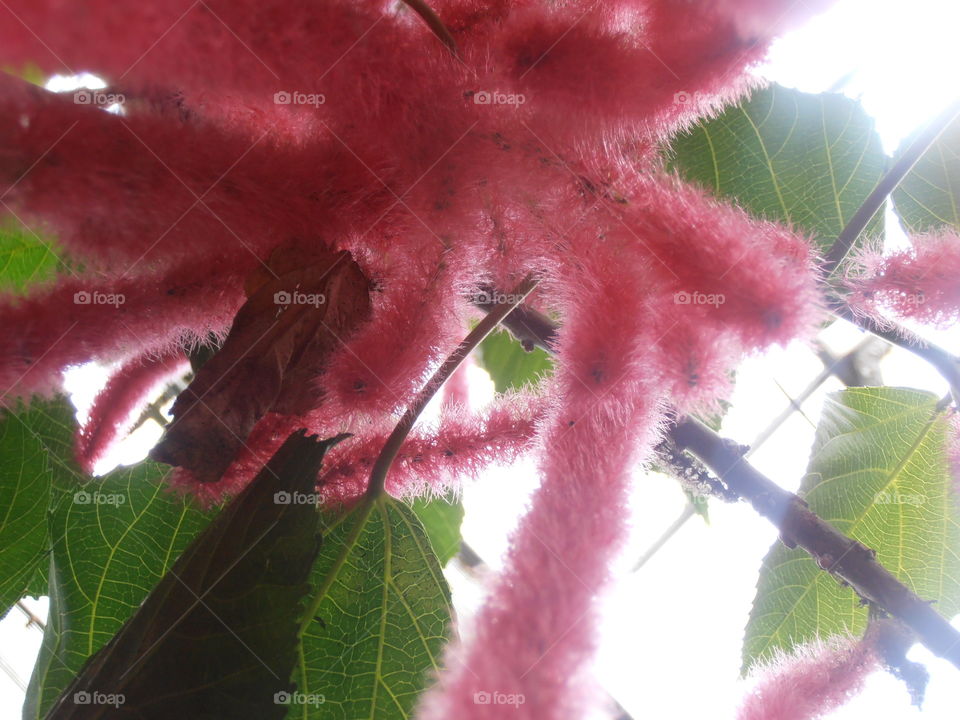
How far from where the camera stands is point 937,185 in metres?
0.99

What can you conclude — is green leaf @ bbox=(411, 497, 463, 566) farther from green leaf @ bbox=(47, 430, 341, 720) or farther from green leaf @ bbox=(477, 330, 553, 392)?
green leaf @ bbox=(47, 430, 341, 720)

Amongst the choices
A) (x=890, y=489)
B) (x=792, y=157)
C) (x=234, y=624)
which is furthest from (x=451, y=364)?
(x=890, y=489)

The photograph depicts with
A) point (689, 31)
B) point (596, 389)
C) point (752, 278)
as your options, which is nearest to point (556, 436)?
point (596, 389)

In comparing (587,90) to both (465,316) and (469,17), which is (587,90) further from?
(465,316)

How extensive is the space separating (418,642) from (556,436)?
0.33 m

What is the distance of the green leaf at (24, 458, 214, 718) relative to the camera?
751 mm

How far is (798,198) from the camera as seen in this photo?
3.05 ft

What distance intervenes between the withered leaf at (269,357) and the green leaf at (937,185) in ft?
2.48

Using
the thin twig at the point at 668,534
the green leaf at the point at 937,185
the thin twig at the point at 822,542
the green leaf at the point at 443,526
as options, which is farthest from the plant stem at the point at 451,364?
the thin twig at the point at 668,534

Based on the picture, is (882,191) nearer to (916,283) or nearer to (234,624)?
(916,283)

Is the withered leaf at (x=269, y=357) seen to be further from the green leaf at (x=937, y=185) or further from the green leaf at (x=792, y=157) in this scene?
the green leaf at (x=937, y=185)

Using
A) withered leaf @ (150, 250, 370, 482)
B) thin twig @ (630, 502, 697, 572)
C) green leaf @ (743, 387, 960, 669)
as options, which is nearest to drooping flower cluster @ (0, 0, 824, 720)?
withered leaf @ (150, 250, 370, 482)

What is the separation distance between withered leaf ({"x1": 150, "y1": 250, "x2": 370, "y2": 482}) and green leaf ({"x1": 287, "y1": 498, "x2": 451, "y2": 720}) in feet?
0.60

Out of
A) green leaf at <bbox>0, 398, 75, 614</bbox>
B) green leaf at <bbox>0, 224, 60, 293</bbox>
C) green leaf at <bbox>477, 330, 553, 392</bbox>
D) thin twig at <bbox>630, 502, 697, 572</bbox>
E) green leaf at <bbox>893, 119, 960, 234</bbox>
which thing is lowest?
green leaf at <bbox>0, 398, 75, 614</bbox>
